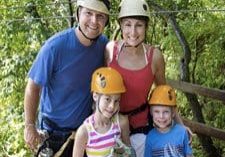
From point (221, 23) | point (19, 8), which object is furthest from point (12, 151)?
point (221, 23)

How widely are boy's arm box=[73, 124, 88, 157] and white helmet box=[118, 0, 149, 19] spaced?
0.77 meters

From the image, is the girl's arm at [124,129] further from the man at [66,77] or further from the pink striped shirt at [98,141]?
the man at [66,77]

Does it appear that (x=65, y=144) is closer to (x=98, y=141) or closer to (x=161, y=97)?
(x=98, y=141)

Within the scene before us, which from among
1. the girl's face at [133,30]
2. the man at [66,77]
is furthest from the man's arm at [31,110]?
the girl's face at [133,30]

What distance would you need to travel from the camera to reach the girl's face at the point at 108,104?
3041 mm

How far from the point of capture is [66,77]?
3064 millimetres

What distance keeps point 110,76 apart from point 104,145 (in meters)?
0.45

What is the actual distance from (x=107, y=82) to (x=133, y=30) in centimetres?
38

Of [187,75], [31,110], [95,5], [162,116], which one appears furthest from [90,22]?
[187,75]

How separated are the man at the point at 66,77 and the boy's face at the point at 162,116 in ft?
1.51

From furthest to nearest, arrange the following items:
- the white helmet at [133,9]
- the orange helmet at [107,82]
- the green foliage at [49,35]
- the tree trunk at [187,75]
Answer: the green foliage at [49,35], the tree trunk at [187,75], the white helmet at [133,9], the orange helmet at [107,82]

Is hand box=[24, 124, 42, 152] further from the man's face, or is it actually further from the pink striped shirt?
the man's face

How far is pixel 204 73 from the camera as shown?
7.10 m

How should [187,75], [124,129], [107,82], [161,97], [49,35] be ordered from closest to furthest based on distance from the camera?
[107,82], [124,129], [161,97], [187,75], [49,35]
